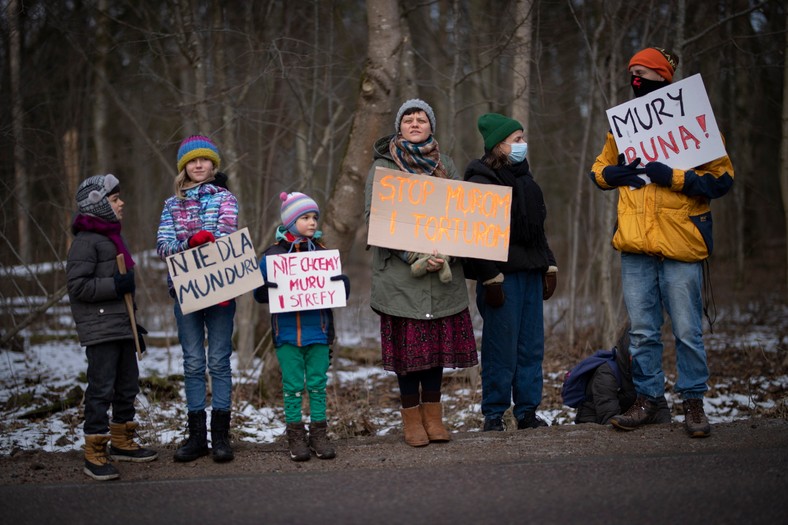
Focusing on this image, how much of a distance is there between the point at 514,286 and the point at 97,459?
9.27 feet

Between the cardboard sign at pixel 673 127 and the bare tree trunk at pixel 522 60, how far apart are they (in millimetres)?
2926

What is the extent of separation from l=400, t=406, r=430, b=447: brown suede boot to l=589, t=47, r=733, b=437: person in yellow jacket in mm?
1250

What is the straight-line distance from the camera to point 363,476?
459 centimetres

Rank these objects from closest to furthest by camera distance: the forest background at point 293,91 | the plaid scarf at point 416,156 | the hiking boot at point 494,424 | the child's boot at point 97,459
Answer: the child's boot at point 97,459
the plaid scarf at point 416,156
the hiking boot at point 494,424
the forest background at point 293,91

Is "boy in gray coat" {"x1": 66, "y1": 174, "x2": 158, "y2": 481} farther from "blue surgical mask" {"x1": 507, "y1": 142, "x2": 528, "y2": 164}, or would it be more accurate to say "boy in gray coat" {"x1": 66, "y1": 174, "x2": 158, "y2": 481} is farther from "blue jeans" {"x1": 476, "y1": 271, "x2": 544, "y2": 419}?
"blue surgical mask" {"x1": 507, "y1": 142, "x2": 528, "y2": 164}

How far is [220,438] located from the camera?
17.0 feet

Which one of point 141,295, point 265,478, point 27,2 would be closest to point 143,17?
point 27,2

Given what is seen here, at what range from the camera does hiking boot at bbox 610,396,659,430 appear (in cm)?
532

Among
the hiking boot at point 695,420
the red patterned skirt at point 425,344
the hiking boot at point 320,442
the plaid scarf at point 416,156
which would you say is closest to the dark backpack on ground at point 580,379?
the hiking boot at point 695,420

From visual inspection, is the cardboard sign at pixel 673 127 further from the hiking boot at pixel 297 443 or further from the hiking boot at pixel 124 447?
the hiking boot at pixel 124 447

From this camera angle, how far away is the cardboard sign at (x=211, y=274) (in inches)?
202

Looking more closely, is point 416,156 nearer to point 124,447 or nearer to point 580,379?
point 580,379

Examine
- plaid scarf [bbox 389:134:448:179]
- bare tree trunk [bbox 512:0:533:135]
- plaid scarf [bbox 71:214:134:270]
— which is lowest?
plaid scarf [bbox 71:214:134:270]

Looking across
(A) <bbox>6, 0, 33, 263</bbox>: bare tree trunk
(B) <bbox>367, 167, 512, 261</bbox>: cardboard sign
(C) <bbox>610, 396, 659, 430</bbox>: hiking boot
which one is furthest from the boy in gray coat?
(A) <bbox>6, 0, 33, 263</bbox>: bare tree trunk
